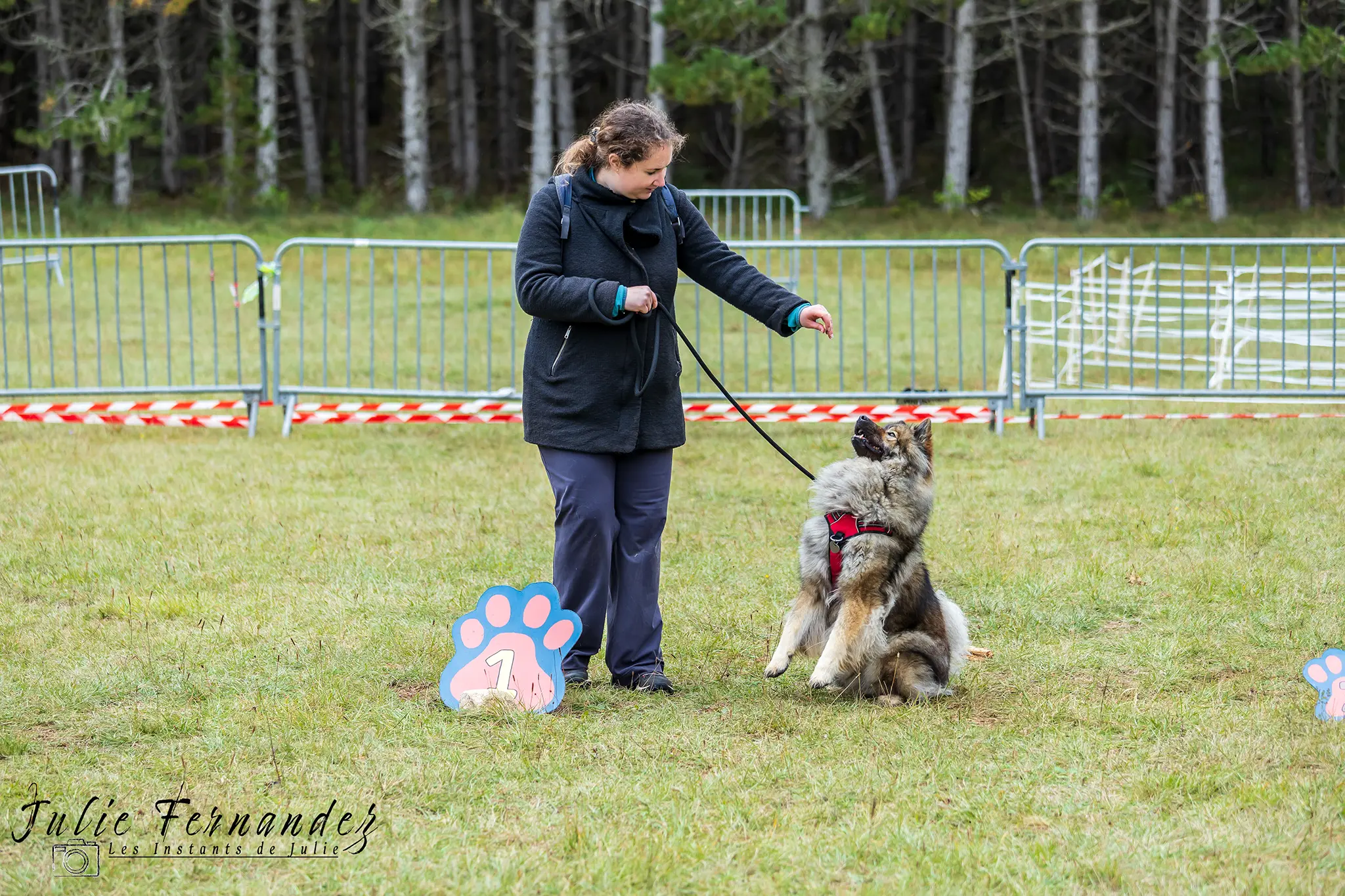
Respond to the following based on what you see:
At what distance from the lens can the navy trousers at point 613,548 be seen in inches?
182

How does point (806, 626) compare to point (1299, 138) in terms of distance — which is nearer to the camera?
point (806, 626)

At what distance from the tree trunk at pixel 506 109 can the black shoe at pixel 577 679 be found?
3275 centimetres

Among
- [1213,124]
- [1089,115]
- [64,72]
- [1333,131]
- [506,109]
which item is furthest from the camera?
[506,109]

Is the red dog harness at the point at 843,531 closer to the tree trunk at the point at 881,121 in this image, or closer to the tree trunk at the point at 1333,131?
the tree trunk at the point at 881,121

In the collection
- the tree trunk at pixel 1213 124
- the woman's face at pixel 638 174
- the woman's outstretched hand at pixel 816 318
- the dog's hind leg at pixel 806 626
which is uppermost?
the tree trunk at pixel 1213 124

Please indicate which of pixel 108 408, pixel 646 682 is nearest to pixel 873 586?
pixel 646 682

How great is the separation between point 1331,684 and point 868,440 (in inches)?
62.9

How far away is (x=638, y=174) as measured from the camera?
4414 mm

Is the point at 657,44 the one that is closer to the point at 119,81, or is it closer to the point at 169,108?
the point at 119,81

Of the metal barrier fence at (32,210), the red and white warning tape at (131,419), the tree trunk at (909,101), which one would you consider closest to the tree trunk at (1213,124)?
the tree trunk at (909,101)

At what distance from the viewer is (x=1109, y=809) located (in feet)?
12.2

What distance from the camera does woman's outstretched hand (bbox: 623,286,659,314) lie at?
14.1 feet

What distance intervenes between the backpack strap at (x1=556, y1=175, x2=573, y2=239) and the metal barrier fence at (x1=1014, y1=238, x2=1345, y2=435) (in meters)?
5.63

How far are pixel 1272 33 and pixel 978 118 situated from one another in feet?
26.2
